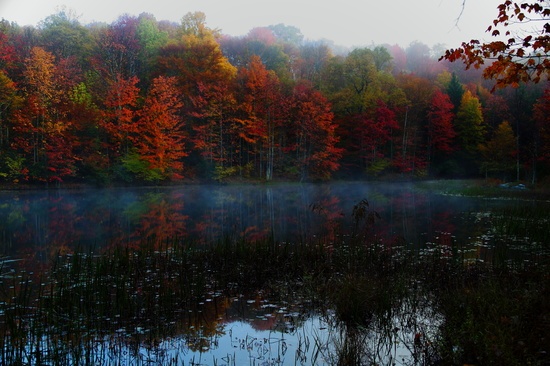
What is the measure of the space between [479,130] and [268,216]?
126 ft

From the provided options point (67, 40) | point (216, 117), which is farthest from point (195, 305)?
point (67, 40)

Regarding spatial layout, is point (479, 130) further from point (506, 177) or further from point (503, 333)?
point (503, 333)

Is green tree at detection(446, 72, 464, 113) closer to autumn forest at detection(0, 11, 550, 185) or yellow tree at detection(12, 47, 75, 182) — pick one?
autumn forest at detection(0, 11, 550, 185)

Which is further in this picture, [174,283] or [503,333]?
[174,283]

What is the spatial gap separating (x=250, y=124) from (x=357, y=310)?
128 feet

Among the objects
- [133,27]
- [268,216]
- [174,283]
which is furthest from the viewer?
[133,27]

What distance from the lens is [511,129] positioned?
4372 cm

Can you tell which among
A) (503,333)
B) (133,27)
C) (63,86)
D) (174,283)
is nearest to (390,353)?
(503,333)

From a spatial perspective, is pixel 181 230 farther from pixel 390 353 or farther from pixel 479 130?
pixel 479 130

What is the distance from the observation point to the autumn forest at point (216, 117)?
37156 mm

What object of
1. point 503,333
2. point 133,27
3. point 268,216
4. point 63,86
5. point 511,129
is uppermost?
point 133,27

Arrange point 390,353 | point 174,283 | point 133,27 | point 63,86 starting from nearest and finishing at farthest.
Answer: point 390,353 < point 174,283 < point 63,86 < point 133,27

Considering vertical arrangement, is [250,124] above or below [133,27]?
below

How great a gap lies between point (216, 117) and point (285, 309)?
3810cm
